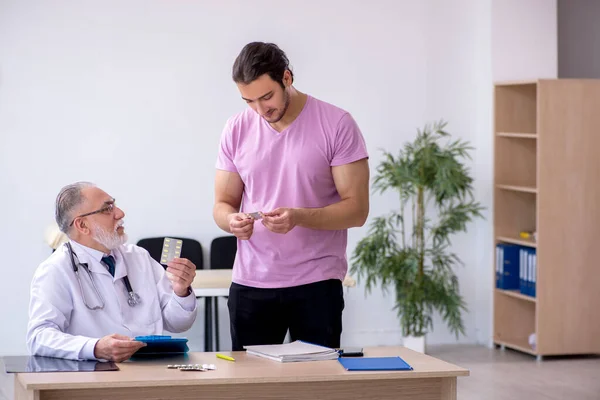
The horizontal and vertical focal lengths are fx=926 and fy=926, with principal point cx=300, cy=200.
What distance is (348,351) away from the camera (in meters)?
3.06

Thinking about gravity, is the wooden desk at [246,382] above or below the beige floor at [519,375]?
above

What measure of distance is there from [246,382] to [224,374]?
0.24 feet

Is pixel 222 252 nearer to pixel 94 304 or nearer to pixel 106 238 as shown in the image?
pixel 106 238

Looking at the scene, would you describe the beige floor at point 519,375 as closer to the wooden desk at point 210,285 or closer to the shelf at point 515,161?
the wooden desk at point 210,285

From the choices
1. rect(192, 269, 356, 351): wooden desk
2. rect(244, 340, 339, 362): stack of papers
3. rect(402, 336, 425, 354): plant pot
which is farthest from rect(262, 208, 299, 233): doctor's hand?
rect(402, 336, 425, 354): plant pot

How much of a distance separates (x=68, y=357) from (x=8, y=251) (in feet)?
13.7

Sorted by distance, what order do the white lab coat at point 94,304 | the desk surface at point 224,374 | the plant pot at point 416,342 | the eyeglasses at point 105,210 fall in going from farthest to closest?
1. the plant pot at point 416,342
2. the eyeglasses at point 105,210
3. the white lab coat at point 94,304
4. the desk surface at point 224,374

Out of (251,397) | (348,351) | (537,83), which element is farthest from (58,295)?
(537,83)

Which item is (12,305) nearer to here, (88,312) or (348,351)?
(88,312)

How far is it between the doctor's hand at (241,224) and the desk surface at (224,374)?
0.46 m

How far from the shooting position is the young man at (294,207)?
130 inches

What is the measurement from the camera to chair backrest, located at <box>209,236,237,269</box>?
6.97 m

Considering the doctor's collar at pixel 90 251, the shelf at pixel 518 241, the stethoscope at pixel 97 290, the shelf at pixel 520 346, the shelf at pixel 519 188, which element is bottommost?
the shelf at pixel 520 346

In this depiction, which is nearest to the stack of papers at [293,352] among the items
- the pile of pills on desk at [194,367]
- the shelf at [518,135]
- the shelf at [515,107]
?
the pile of pills on desk at [194,367]
